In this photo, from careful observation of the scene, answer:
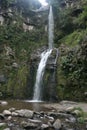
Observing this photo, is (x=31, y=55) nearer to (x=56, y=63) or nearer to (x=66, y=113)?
(x=56, y=63)

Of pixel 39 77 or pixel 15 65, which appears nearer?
pixel 39 77

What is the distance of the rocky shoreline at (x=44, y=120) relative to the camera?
11.1 meters

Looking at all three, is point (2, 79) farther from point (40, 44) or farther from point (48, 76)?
point (40, 44)

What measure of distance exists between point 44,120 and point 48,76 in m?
9.51

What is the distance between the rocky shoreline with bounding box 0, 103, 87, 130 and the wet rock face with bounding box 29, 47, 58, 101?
6.93 meters

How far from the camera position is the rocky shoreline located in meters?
11.1

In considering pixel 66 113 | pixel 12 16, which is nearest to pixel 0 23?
pixel 12 16

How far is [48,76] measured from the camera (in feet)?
71.2

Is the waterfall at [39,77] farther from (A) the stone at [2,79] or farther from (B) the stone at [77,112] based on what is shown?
(B) the stone at [77,112]

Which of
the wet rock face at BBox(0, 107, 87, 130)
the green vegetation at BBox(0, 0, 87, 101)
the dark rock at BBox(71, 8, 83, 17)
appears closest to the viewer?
the wet rock face at BBox(0, 107, 87, 130)

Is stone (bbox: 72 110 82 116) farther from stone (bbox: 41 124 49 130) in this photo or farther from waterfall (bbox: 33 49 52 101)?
waterfall (bbox: 33 49 52 101)

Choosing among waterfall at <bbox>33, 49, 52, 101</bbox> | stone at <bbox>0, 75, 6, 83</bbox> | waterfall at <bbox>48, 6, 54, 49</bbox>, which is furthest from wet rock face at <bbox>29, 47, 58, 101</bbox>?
waterfall at <bbox>48, 6, 54, 49</bbox>

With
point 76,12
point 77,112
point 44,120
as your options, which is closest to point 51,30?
point 76,12

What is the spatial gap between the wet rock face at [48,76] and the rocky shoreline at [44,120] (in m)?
6.93
